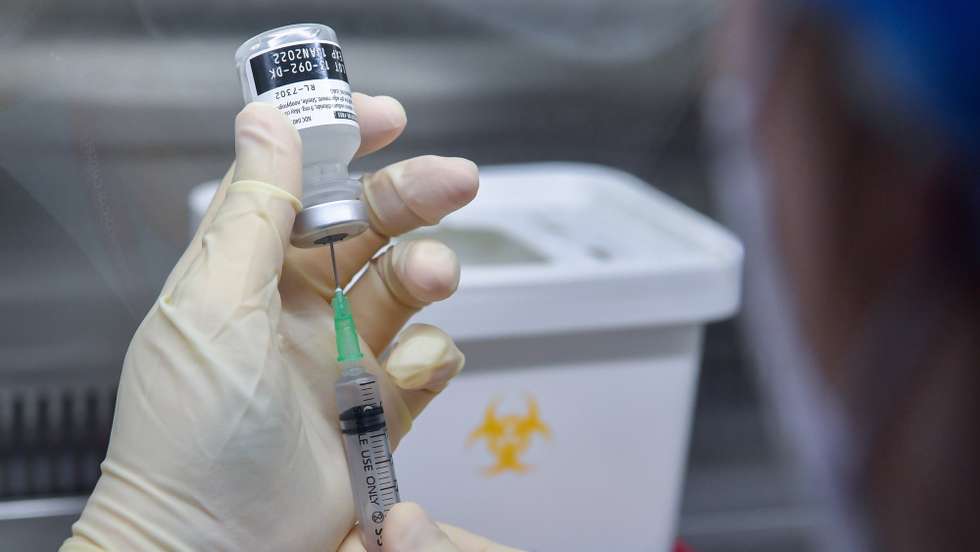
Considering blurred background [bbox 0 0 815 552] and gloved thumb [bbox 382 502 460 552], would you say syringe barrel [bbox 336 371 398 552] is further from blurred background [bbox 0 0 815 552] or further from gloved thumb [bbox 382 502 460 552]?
blurred background [bbox 0 0 815 552]

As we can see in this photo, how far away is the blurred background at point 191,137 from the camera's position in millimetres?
1117

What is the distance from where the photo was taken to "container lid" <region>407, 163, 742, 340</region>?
877mm

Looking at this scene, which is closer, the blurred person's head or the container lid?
the container lid

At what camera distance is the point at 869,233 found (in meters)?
1.57

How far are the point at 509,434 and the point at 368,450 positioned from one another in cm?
32

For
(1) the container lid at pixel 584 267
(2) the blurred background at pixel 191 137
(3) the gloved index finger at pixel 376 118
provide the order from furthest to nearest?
(2) the blurred background at pixel 191 137, (1) the container lid at pixel 584 267, (3) the gloved index finger at pixel 376 118

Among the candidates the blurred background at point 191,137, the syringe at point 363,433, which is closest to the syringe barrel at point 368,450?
the syringe at point 363,433

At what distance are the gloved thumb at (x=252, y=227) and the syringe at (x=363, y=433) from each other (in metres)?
0.06

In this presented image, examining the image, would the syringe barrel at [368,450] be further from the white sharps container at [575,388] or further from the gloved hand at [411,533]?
the white sharps container at [575,388]

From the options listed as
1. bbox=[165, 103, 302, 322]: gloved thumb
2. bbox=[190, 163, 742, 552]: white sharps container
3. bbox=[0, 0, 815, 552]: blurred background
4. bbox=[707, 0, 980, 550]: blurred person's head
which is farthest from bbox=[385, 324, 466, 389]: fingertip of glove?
bbox=[707, 0, 980, 550]: blurred person's head

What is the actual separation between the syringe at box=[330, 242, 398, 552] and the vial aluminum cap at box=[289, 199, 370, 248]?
0.09ft

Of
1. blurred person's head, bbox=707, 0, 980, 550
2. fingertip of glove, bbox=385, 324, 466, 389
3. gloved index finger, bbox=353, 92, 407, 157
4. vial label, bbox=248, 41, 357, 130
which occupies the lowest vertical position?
blurred person's head, bbox=707, 0, 980, 550

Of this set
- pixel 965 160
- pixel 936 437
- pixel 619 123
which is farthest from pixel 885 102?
pixel 936 437

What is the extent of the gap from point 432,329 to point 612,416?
368 mm
